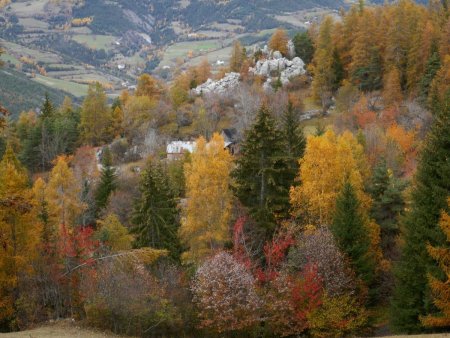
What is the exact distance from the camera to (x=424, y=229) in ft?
83.6

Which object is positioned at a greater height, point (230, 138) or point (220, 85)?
point (220, 85)

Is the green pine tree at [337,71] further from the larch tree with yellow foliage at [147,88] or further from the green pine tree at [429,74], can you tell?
the larch tree with yellow foliage at [147,88]

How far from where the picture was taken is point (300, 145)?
44062 millimetres

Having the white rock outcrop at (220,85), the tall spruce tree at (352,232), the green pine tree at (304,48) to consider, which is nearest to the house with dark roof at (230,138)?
the white rock outcrop at (220,85)

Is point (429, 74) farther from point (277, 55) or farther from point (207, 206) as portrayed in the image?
point (207, 206)

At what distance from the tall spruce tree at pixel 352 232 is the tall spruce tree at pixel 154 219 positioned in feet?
44.5

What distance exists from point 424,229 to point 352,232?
248 inches

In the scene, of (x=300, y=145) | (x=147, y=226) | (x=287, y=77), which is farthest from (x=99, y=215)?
(x=287, y=77)

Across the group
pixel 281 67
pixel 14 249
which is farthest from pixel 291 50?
pixel 14 249

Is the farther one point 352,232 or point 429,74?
point 429,74

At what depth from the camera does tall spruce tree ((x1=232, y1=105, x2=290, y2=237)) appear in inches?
1401

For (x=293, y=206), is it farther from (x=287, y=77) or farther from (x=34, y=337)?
(x=287, y=77)

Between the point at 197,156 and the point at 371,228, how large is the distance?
14.5 metres

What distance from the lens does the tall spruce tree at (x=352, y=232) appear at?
3112 centimetres
